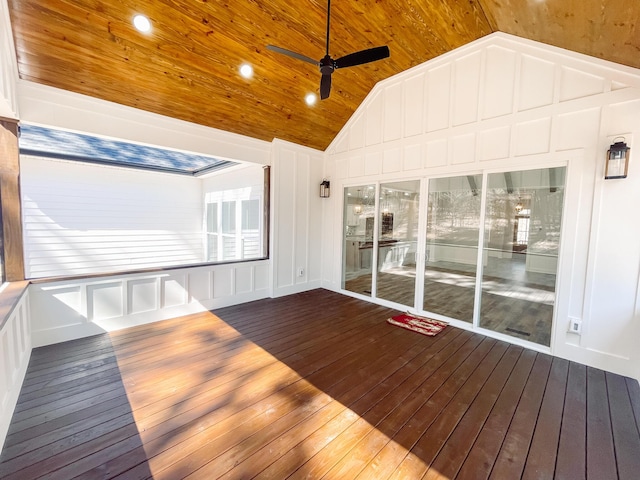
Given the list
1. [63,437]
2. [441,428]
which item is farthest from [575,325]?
[63,437]

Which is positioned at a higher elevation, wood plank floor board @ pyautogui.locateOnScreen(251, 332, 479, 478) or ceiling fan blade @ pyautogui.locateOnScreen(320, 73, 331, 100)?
ceiling fan blade @ pyautogui.locateOnScreen(320, 73, 331, 100)

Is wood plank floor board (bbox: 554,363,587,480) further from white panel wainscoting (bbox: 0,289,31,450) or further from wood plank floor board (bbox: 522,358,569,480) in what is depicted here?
white panel wainscoting (bbox: 0,289,31,450)

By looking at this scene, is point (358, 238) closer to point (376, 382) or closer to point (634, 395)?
point (376, 382)

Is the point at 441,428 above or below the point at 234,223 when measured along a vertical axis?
below

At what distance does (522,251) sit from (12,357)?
532 cm

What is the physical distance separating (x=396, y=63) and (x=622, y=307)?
422 cm

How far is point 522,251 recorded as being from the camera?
3.47 metres

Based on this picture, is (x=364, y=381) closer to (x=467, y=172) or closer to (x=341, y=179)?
(x=467, y=172)

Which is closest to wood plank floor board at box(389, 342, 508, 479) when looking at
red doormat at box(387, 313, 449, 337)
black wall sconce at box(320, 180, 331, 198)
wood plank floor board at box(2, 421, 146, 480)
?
red doormat at box(387, 313, 449, 337)

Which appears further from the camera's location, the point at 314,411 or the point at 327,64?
the point at 327,64

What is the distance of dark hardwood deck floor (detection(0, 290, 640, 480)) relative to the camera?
5.67 feet

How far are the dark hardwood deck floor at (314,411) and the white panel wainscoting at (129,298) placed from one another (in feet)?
0.71

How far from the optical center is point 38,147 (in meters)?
5.20

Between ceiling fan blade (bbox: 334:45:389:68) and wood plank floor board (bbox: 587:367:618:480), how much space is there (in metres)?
3.41
